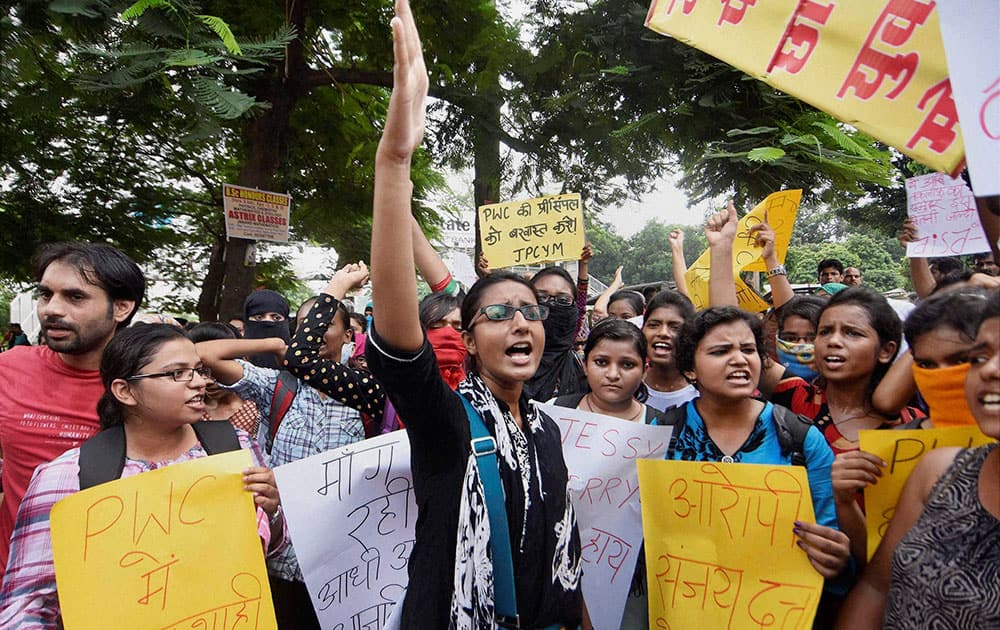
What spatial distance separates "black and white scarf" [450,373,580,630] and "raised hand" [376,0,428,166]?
0.68m

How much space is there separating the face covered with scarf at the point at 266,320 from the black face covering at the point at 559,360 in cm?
151

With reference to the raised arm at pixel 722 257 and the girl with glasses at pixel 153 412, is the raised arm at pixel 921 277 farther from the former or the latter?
Answer: the girl with glasses at pixel 153 412

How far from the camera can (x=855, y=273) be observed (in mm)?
5965

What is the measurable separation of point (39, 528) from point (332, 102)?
7.31 m

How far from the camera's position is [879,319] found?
238 centimetres

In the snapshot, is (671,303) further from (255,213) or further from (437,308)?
(255,213)

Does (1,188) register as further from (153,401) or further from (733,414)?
(733,414)

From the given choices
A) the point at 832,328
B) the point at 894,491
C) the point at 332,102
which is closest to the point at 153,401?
the point at 894,491

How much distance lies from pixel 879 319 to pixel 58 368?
296 centimetres

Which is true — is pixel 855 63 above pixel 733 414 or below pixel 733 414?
above

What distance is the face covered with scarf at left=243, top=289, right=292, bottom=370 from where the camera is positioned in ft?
12.4

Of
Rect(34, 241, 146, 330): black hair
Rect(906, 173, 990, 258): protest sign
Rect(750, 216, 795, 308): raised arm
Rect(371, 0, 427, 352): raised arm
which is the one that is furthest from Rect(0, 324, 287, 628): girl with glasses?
Rect(906, 173, 990, 258): protest sign

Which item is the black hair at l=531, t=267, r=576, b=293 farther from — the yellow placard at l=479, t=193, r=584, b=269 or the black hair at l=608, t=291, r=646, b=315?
the yellow placard at l=479, t=193, r=584, b=269

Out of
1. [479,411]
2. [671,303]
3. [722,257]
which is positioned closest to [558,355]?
[671,303]
